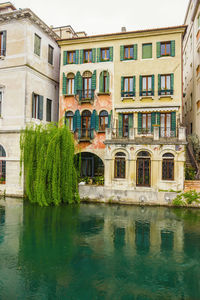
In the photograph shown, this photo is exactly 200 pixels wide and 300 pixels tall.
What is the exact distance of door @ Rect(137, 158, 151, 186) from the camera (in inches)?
774

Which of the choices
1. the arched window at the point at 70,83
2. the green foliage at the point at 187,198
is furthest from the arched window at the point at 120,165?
the arched window at the point at 70,83

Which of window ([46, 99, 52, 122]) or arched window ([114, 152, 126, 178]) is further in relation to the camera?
window ([46, 99, 52, 122])

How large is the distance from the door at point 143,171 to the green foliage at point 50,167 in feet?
15.5

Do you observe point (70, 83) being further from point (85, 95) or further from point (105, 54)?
point (105, 54)

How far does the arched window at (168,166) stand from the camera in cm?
1909

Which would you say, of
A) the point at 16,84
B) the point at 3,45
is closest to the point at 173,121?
the point at 16,84

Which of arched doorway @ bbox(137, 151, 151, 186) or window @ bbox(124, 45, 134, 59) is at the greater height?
window @ bbox(124, 45, 134, 59)

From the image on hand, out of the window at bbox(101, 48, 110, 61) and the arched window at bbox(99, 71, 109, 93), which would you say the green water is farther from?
the window at bbox(101, 48, 110, 61)

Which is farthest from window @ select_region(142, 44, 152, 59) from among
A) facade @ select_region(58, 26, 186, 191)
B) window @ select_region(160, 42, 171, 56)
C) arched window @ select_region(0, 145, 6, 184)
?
arched window @ select_region(0, 145, 6, 184)

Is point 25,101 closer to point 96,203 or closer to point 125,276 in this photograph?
point 96,203

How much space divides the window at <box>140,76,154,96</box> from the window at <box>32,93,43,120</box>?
853 centimetres

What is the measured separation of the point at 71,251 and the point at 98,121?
1338cm

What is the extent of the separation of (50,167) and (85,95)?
760 centimetres

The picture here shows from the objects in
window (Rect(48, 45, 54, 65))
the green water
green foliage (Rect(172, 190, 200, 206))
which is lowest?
the green water
